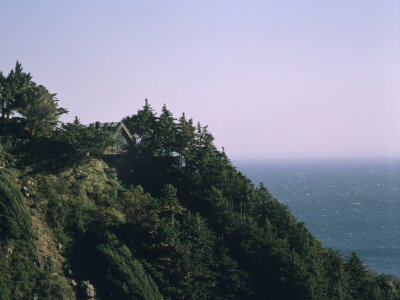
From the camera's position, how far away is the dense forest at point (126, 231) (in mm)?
27062

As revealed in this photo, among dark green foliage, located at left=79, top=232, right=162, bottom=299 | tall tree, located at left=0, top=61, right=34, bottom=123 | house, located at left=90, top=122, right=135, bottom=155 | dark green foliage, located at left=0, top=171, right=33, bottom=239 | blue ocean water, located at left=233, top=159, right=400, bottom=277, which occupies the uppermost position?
tall tree, located at left=0, top=61, right=34, bottom=123

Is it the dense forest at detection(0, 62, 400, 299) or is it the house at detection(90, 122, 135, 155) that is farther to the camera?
the house at detection(90, 122, 135, 155)

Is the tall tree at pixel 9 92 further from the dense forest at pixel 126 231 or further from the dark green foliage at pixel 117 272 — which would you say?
the dark green foliage at pixel 117 272

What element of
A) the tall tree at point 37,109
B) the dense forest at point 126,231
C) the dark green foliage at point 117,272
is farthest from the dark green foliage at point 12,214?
the tall tree at point 37,109

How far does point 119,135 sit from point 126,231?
2026 cm

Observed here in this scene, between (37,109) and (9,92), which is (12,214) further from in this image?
(9,92)

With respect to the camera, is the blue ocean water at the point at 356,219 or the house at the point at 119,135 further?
the blue ocean water at the point at 356,219

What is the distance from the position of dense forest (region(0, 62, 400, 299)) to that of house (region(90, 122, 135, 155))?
2.10 metres

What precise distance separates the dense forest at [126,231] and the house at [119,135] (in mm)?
2098

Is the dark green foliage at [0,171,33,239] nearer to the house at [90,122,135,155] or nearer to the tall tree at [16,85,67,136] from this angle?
the tall tree at [16,85,67,136]

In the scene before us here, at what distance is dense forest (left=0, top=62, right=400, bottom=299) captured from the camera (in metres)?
27.1

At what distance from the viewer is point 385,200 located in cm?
15550

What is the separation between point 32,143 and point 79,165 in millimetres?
5560

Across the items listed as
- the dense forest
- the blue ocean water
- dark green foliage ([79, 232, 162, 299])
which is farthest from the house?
the blue ocean water
